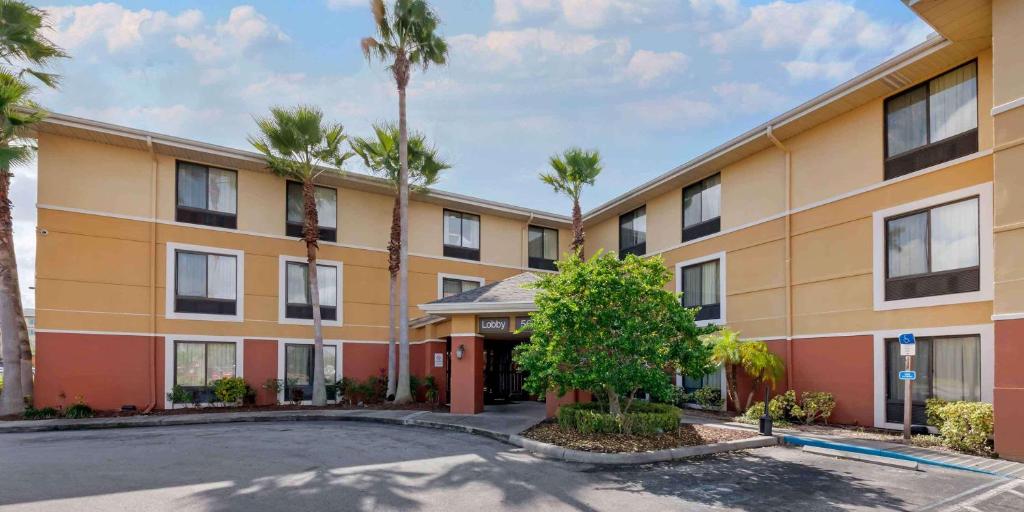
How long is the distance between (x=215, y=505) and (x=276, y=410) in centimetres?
1288

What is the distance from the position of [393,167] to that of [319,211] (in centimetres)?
329

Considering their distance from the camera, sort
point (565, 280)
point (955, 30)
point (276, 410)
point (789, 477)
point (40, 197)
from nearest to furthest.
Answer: point (789, 477), point (955, 30), point (565, 280), point (40, 197), point (276, 410)

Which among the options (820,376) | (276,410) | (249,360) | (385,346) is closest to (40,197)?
(249,360)

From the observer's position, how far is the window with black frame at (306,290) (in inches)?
874

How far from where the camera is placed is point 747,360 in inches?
656

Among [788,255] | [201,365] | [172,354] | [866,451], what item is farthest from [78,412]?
[788,255]

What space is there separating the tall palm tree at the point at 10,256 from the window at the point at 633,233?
64.9 feet

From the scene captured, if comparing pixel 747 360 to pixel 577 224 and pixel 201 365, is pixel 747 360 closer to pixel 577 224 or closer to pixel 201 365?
pixel 577 224

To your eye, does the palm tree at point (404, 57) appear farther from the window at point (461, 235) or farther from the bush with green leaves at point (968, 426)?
the bush with green leaves at point (968, 426)

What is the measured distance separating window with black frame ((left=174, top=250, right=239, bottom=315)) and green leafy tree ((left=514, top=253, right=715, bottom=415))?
12.6 meters

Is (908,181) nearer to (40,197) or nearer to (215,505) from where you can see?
(215,505)

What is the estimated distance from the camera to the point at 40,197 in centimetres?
1811

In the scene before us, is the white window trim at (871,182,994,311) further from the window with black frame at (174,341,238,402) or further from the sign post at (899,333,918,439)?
the window with black frame at (174,341,238,402)

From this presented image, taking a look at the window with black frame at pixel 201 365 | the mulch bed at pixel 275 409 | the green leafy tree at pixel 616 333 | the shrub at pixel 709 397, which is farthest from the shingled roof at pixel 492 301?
the window with black frame at pixel 201 365
